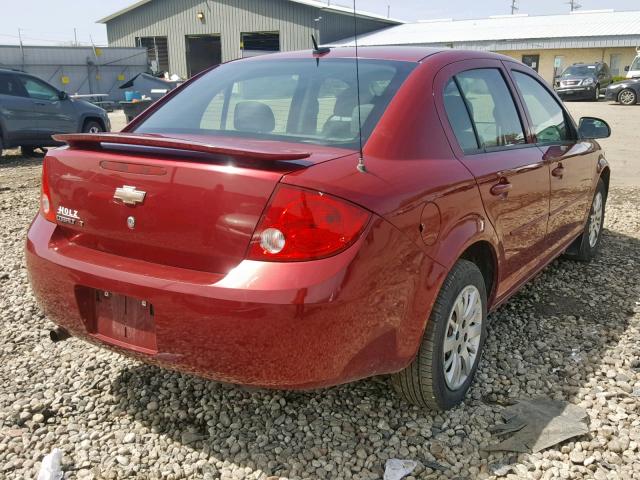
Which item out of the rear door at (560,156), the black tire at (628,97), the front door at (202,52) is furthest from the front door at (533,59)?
the rear door at (560,156)

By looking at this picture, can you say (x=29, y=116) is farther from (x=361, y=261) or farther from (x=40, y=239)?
(x=361, y=261)

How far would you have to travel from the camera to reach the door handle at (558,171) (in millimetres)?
3760

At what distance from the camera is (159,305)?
7.31ft

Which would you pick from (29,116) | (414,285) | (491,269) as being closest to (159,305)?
(414,285)

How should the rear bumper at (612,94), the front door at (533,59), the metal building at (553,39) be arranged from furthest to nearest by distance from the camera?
the front door at (533,59) < the metal building at (553,39) < the rear bumper at (612,94)

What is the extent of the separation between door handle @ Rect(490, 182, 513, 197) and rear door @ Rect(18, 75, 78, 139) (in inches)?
424

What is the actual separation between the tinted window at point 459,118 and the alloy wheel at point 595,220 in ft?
8.21

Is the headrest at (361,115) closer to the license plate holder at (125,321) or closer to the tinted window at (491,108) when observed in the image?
the tinted window at (491,108)

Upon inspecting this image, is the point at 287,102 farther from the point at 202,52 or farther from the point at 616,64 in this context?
the point at 202,52

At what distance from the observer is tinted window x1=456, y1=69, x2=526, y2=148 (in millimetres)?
3131

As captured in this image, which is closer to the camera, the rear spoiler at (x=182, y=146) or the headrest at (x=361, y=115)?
the rear spoiler at (x=182, y=146)

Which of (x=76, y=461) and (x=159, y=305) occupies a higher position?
(x=159, y=305)

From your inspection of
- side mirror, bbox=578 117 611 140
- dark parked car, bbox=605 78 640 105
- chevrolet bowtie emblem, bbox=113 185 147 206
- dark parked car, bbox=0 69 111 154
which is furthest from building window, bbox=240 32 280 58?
chevrolet bowtie emblem, bbox=113 185 147 206

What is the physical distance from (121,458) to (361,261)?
134cm
